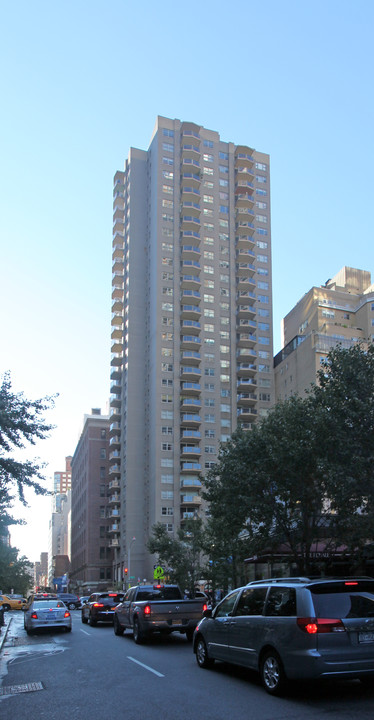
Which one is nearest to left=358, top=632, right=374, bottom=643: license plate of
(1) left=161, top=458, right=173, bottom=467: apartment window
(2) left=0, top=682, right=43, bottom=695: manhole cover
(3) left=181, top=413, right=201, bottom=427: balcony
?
(2) left=0, top=682, right=43, bottom=695: manhole cover

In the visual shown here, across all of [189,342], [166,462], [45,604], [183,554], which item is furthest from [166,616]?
[189,342]

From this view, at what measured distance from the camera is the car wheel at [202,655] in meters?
12.5

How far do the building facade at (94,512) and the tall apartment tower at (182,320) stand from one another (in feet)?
38.4

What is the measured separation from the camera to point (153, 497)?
84.5 m

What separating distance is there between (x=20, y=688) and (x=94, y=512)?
351ft

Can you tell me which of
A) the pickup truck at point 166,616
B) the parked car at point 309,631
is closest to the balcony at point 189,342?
the pickup truck at point 166,616

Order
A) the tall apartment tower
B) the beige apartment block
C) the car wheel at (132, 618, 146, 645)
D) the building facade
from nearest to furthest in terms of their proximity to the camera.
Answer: the car wheel at (132, 618, 146, 645) < the beige apartment block < the tall apartment tower < the building facade

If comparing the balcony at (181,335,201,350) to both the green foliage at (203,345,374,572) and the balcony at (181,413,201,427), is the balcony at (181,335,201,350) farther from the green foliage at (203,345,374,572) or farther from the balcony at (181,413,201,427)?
the green foliage at (203,345,374,572)

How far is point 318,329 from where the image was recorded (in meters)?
89.7

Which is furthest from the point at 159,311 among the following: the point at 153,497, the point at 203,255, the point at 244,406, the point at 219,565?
the point at 219,565

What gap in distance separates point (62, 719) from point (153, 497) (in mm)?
77071

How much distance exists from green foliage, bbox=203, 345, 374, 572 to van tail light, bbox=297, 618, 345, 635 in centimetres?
1051

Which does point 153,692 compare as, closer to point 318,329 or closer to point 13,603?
point 13,603

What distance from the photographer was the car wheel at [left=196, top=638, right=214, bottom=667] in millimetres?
12548
